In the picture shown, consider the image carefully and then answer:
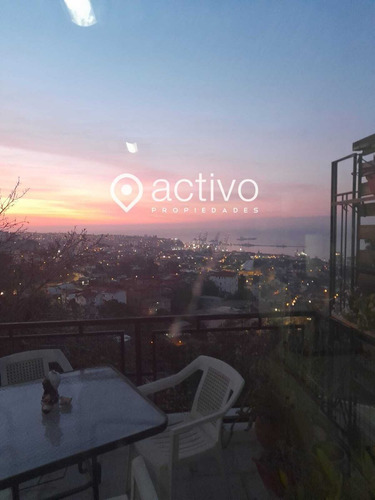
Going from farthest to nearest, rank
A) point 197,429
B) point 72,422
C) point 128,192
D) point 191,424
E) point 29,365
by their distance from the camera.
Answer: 1. point 128,192
2. point 29,365
3. point 197,429
4. point 191,424
5. point 72,422

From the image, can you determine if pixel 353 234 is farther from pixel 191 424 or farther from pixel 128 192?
pixel 128 192

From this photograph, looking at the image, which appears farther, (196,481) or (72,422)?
(196,481)

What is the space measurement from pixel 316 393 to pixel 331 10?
3.45 m

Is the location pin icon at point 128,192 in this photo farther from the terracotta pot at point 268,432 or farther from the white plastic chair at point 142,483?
the white plastic chair at point 142,483

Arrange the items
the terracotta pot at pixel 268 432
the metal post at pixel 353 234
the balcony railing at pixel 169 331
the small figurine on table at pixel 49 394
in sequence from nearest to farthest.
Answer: the small figurine on table at pixel 49 394 → the terracotta pot at pixel 268 432 → the balcony railing at pixel 169 331 → the metal post at pixel 353 234

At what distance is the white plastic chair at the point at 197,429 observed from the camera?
5.88ft

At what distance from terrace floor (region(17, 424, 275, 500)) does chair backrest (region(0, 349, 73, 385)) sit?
26.9 inches

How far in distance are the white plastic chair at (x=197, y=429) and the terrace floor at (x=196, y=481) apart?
0.18m

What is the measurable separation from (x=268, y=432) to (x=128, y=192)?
469cm

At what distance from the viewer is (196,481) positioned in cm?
219

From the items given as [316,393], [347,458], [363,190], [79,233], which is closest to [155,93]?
[79,233]

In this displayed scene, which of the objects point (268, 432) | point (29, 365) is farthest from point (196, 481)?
point (29, 365)

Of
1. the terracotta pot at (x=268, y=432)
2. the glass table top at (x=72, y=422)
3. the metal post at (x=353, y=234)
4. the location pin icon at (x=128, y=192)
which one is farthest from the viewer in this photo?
the location pin icon at (x=128, y=192)

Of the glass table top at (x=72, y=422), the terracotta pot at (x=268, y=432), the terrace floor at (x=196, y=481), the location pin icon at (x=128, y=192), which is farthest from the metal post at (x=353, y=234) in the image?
the location pin icon at (x=128, y=192)
